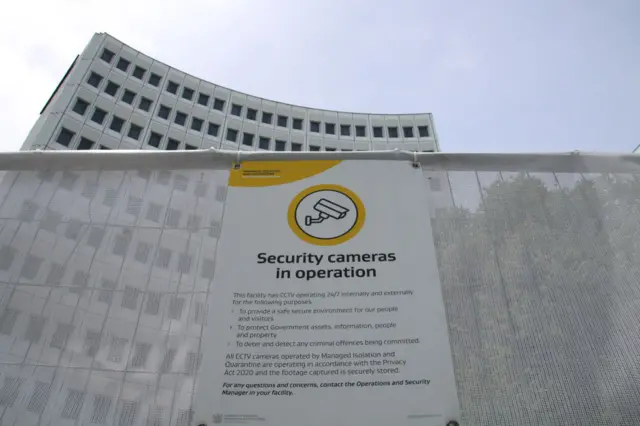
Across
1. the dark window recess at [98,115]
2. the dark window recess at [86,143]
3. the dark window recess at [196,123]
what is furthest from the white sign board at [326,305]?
the dark window recess at [196,123]

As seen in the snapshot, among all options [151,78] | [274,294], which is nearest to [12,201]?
[274,294]

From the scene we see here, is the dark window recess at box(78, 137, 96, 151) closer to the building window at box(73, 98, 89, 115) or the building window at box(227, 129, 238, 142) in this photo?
the building window at box(73, 98, 89, 115)

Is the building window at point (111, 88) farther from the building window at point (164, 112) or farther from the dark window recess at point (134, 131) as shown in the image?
the building window at point (164, 112)

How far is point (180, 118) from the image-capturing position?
Result: 2916 centimetres

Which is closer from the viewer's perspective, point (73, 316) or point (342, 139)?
point (73, 316)

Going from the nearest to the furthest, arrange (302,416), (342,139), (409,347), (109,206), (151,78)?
(302,416) < (409,347) < (109,206) < (151,78) < (342,139)

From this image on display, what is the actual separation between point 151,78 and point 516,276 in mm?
32434

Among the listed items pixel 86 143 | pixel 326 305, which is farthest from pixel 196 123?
pixel 326 305

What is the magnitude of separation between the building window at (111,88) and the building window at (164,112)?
300 cm

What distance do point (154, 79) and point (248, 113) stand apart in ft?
24.3

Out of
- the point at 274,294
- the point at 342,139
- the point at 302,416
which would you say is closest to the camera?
the point at 302,416

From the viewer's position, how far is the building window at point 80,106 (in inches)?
963

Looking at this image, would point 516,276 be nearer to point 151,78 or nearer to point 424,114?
point 151,78

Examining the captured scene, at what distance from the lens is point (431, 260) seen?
2.29m
